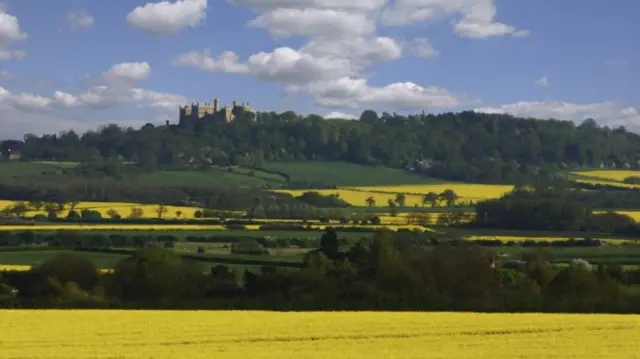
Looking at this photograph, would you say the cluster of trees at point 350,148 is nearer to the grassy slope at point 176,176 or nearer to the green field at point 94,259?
the grassy slope at point 176,176

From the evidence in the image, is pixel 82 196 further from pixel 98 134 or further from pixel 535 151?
pixel 535 151

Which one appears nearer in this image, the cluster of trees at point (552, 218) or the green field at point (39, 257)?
the green field at point (39, 257)

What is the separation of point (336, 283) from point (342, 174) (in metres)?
101

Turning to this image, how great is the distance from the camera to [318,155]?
182500mm

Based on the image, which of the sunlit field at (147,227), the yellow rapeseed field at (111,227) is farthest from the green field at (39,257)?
the sunlit field at (147,227)

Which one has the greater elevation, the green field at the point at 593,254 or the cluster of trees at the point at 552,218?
the cluster of trees at the point at 552,218

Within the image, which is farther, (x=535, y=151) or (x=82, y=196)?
(x=535, y=151)

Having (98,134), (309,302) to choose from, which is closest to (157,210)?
(309,302)

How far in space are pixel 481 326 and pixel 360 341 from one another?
4580 mm

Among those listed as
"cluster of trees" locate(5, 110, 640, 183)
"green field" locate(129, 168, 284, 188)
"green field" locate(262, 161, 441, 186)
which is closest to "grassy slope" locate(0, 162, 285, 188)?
"green field" locate(129, 168, 284, 188)

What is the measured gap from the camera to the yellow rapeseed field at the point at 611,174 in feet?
471

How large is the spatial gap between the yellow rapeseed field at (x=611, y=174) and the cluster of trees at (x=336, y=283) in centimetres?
9612

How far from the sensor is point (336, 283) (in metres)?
44.2

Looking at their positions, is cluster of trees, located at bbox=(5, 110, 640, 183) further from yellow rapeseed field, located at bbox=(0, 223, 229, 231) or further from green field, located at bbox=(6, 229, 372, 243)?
green field, located at bbox=(6, 229, 372, 243)
